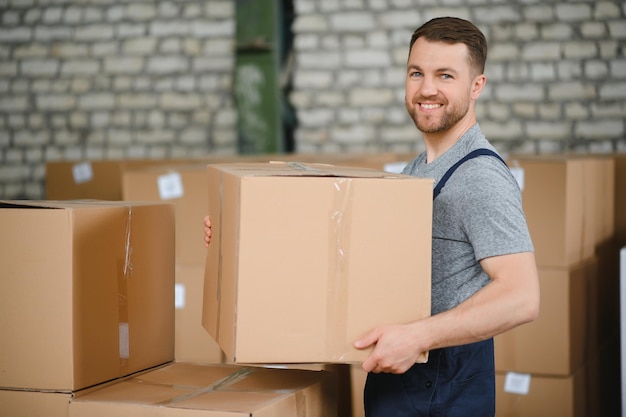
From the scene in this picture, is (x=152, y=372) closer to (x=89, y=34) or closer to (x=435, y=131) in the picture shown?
(x=435, y=131)

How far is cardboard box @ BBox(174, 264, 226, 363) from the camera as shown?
3.71m

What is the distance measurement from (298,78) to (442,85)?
12.0ft

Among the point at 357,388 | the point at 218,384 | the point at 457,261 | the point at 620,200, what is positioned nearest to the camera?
the point at 457,261

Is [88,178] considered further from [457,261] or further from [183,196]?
[457,261]

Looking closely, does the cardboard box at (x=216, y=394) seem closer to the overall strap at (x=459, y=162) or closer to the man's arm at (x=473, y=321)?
the man's arm at (x=473, y=321)

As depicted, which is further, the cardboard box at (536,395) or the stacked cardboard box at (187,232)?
the stacked cardboard box at (187,232)

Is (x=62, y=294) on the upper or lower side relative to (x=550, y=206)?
lower

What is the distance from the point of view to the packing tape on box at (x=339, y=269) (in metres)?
1.69

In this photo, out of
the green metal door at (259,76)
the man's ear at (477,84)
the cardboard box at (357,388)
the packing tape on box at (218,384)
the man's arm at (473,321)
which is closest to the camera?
the man's arm at (473,321)

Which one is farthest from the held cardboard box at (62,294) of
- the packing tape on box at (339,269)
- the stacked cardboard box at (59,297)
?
the packing tape on box at (339,269)

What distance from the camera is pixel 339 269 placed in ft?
5.57

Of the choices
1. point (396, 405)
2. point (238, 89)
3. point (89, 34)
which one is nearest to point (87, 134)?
point (89, 34)

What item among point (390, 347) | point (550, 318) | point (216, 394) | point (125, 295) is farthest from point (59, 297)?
point (550, 318)

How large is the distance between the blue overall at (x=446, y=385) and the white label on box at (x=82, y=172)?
347 centimetres
